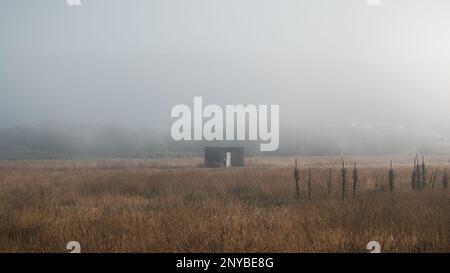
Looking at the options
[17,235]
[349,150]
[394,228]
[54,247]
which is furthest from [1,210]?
[349,150]

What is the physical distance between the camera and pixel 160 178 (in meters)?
21.5

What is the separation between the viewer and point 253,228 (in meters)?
8.98

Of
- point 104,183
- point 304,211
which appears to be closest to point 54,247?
point 304,211

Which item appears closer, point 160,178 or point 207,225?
point 207,225

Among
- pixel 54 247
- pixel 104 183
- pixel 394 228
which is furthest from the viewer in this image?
pixel 104 183

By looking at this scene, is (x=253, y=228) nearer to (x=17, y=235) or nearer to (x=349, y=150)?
(x=17, y=235)
